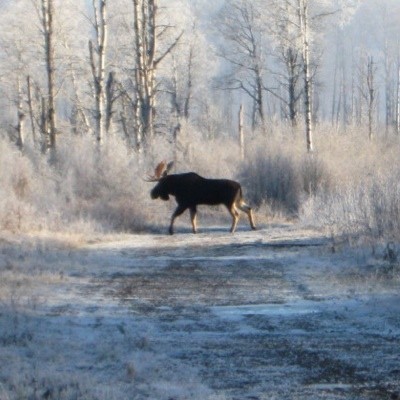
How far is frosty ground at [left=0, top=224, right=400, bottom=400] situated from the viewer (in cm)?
683

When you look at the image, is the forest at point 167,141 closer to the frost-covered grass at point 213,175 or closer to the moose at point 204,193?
the frost-covered grass at point 213,175

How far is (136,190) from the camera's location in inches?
952

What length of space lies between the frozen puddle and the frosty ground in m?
0.02

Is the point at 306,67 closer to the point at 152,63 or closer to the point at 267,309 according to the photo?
the point at 152,63

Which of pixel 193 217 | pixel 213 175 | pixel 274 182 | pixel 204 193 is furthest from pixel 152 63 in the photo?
pixel 193 217

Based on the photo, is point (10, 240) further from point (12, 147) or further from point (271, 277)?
point (12, 147)

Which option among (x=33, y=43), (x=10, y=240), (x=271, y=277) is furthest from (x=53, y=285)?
(x=33, y=43)

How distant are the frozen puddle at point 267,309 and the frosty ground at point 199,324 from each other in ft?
0.07

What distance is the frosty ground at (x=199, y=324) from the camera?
269 inches

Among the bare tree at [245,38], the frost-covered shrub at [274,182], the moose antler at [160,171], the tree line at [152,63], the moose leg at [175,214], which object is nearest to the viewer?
the moose leg at [175,214]

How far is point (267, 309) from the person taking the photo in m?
10.1

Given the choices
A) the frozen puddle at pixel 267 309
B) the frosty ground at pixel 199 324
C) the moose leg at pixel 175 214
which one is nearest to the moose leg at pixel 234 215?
the moose leg at pixel 175 214

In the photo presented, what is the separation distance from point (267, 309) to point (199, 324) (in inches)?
44.4

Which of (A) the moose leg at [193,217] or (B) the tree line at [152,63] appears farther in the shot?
(B) the tree line at [152,63]
